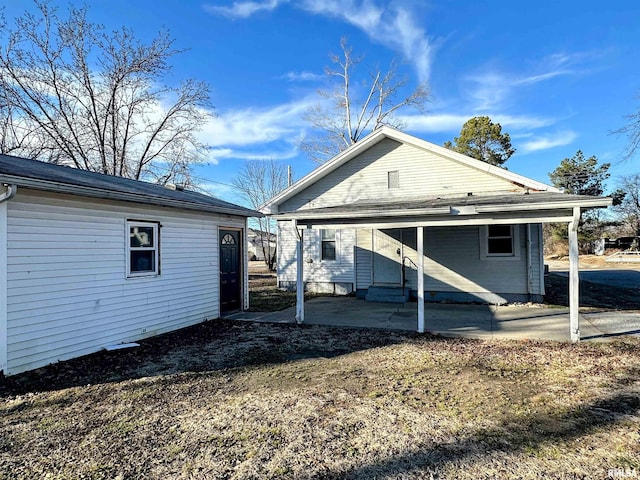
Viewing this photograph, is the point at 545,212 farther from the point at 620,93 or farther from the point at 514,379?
the point at 620,93

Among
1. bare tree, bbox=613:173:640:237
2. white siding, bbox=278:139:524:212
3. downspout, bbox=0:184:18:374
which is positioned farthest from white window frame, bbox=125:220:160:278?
bare tree, bbox=613:173:640:237

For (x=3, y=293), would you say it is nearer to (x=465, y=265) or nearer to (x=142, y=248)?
(x=142, y=248)

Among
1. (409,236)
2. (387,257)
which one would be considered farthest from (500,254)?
(387,257)

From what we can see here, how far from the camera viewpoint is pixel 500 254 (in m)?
10.7

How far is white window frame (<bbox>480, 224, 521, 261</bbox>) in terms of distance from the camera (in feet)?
34.6

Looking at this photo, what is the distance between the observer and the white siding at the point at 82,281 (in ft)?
16.3

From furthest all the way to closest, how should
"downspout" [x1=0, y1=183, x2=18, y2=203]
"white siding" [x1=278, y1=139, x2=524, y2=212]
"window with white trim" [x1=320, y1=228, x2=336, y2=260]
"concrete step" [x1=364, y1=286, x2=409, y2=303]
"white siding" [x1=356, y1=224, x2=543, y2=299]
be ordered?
"window with white trim" [x1=320, y1=228, x2=336, y2=260] < "concrete step" [x1=364, y1=286, x2=409, y2=303] < "white siding" [x1=278, y1=139, x2=524, y2=212] < "white siding" [x1=356, y1=224, x2=543, y2=299] < "downspout" [x1=0, y1=183, x2=18, y2=203]

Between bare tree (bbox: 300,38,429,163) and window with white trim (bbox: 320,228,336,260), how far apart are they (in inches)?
554

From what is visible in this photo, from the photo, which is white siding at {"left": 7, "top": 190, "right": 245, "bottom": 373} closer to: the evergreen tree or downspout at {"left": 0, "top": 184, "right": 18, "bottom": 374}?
downspout at {"left": 0, "top": 184, "right": 18, "bottom": 374}

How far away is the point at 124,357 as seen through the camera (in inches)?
229

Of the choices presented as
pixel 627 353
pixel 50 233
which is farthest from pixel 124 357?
pixel 627 353

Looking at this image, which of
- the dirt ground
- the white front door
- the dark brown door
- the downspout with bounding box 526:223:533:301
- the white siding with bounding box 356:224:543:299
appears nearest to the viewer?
the dirt ground

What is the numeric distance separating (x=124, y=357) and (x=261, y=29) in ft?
41.6

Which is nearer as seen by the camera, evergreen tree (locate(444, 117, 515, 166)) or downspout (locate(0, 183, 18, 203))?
downspout (locate(0, 183, 18, 203))
